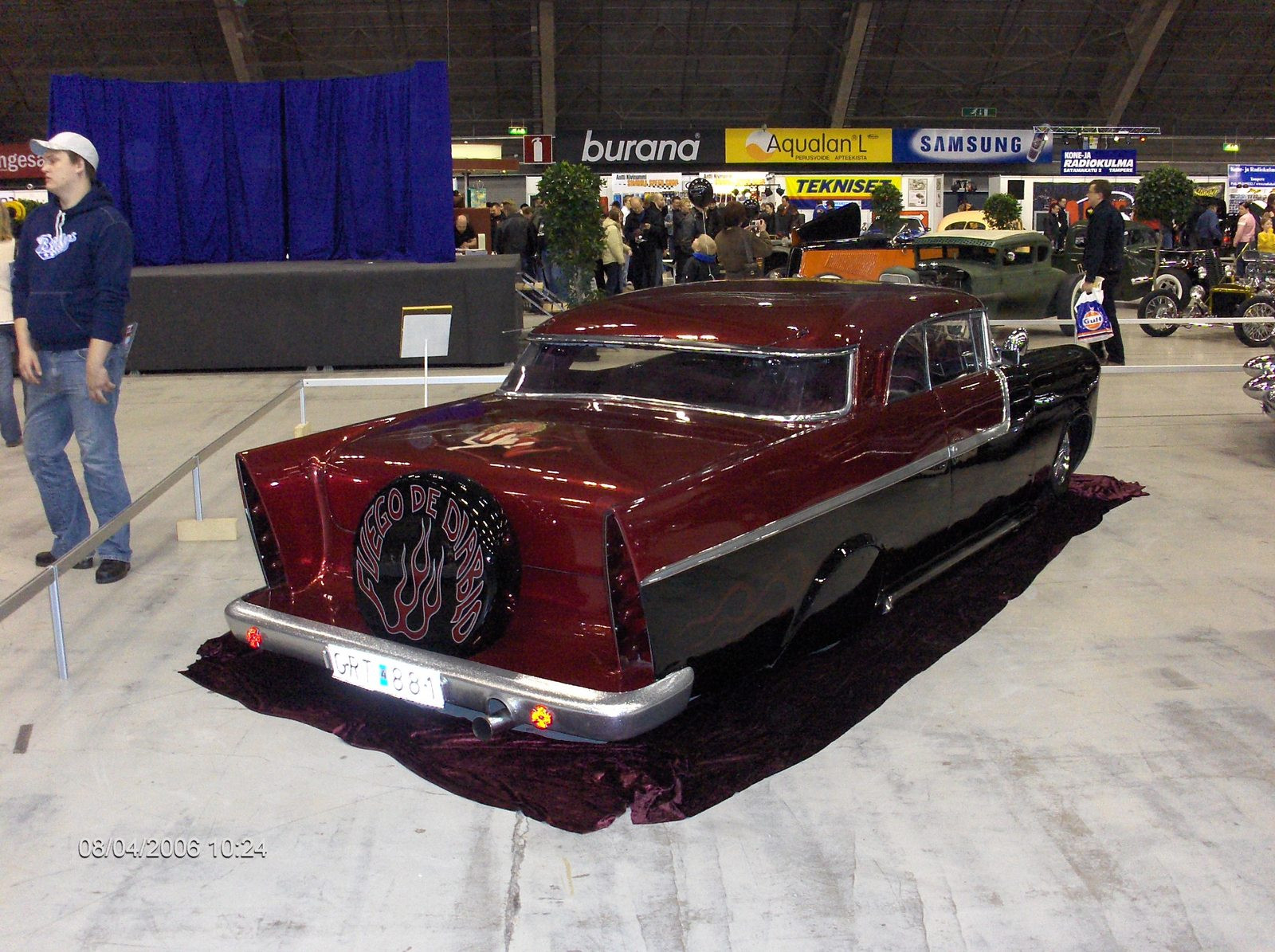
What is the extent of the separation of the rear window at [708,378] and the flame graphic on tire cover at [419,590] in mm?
1056

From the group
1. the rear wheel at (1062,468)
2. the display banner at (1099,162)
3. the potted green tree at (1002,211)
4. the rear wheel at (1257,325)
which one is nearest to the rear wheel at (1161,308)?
the rear wheel at (1257,325)

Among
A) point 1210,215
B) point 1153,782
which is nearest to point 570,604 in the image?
point 1153,782

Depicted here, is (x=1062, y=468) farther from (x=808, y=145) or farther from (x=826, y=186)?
(x=808, y=145)

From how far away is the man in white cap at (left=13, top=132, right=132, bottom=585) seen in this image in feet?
13.5

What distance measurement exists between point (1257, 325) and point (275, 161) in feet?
35.1

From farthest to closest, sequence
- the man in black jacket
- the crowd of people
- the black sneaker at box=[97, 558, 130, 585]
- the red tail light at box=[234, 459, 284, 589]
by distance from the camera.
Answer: the crowd of people, the man in black jacket, the black sneaker at box=[97, 558, 130, 585], the red tail light at box=[234, 459, 284, 589]

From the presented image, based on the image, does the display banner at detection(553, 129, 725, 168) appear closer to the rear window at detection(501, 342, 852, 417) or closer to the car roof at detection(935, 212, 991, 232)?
the car roof at detection(935, 212, 991, 232)

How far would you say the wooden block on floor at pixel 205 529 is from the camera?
5.01m

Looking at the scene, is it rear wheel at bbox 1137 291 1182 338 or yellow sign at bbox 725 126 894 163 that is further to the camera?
yellow sign at bbox 725 126 894 163

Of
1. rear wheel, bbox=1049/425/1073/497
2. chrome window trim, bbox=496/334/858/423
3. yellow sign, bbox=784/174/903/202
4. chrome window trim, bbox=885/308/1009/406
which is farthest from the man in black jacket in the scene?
yellow sign, bbox=784/174/903/202

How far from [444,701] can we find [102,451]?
2428mm

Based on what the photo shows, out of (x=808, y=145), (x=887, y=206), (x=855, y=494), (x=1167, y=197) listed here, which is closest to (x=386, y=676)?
(x=855, y=494)

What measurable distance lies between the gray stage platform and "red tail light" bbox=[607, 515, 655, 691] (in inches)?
322

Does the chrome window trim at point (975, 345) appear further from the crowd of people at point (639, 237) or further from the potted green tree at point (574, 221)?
the crowd of people at point (639, 237)
